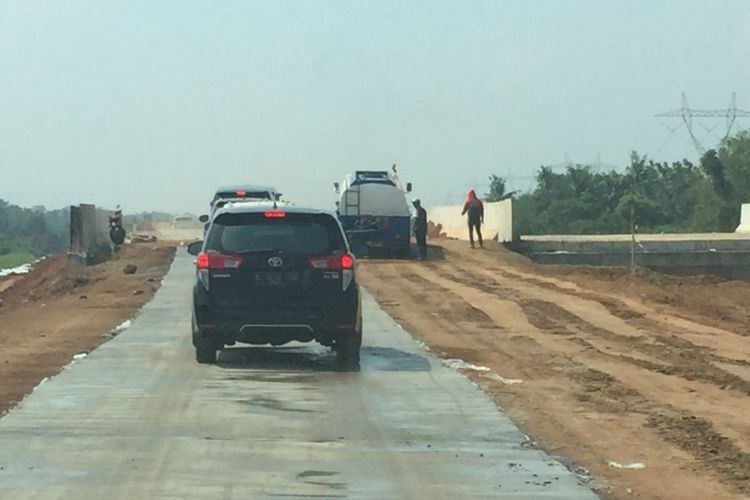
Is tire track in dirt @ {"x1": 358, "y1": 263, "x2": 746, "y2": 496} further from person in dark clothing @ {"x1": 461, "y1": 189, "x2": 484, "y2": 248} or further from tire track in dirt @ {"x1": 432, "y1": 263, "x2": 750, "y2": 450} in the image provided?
person in dark clothing @ {"x1": 461, "y1": 189, "x2": 484, "y2": 248}

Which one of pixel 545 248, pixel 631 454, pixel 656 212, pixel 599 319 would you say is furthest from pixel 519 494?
pixel 656 212

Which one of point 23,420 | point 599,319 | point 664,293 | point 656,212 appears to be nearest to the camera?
point 23,420

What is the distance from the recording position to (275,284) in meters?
17.5

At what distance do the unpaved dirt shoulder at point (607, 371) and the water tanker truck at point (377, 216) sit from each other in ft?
37.4

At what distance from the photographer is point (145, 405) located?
14461 millimetres

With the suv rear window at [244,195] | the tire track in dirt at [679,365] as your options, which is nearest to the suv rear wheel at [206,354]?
the tire track in dirt at [679,365]

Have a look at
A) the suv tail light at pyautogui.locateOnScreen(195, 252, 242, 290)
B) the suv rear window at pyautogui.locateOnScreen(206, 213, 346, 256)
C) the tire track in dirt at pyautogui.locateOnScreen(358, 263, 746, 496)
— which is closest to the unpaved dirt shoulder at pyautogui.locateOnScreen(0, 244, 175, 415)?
the suv tail light at pyautogui.locateOnScreen(195, 252, 242, 290)

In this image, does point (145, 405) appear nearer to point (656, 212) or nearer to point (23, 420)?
point (23, 420)

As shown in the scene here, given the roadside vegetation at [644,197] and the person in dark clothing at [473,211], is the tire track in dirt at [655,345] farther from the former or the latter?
the roadside vegetation at [644,197]

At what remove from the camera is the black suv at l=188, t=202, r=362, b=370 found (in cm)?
1752

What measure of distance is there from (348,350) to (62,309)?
46.2 ft

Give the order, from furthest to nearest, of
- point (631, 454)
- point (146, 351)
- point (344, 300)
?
point (146, 351)
point (344, 300)
point (631, 454)

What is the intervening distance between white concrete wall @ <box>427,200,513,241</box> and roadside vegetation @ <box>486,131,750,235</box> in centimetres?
2138

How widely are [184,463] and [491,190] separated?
371ft
